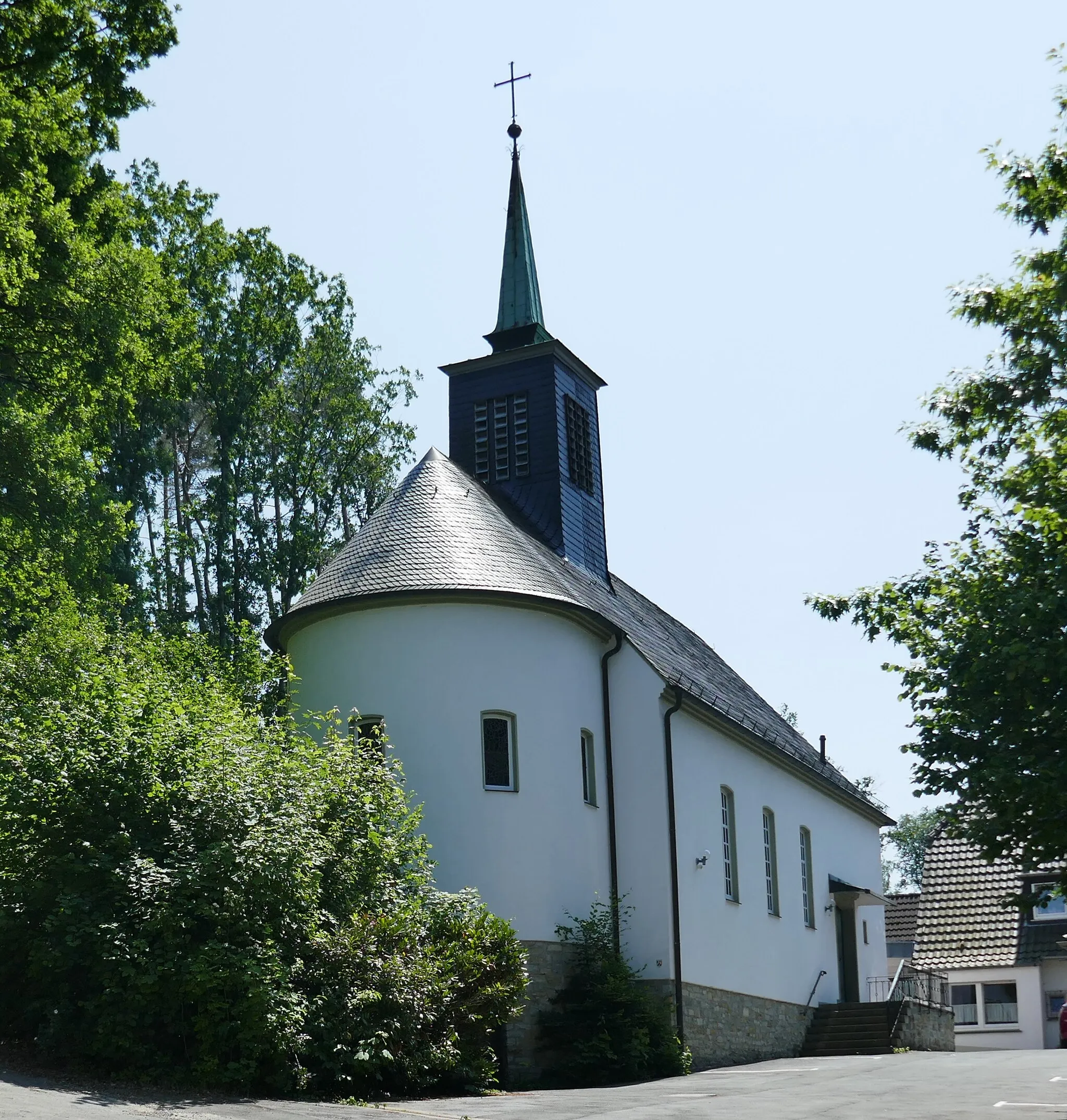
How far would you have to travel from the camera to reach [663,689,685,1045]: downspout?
2180 centimetres

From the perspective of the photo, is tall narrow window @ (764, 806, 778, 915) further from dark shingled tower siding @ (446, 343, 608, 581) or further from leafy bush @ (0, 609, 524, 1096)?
leafy bush @ (0, 609, 524, 1096)

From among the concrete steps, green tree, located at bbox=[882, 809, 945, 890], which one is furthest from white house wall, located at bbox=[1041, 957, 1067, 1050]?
green tree, located at bbox=[882, 809, 945, 890]

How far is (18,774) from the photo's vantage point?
14.8 metres

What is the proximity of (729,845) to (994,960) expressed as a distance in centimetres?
1527

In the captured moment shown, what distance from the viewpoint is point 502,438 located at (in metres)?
28.4

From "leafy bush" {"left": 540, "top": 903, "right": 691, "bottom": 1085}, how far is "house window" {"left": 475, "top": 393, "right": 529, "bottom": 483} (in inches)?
387

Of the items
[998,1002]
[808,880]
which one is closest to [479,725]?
[808,880]

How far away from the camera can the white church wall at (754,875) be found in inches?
921

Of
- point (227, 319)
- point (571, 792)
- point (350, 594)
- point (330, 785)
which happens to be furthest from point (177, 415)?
point (330, 785)

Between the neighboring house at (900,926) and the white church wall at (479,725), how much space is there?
30436 mm

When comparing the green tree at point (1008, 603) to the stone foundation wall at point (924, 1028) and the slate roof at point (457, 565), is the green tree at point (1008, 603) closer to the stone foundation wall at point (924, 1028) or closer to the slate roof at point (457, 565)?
the slate roof at point (457, 565)

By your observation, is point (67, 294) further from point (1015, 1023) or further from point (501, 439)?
point (1015, 1023)

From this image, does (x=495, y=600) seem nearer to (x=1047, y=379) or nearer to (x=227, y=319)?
(x=1047, y=379)

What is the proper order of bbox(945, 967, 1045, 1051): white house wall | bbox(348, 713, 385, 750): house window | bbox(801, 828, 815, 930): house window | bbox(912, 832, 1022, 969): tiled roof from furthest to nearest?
bbox(912, 832, 1022, 969): tiled roof → bbox(945, 967, 1045, 1051): white house wall → bbox(801, 828, 815, 930): house window → bbox(348, 713, 385, 750): house window
